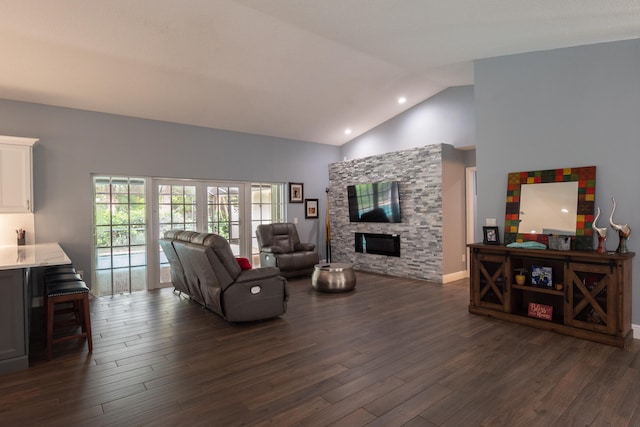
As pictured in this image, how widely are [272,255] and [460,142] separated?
4057mm

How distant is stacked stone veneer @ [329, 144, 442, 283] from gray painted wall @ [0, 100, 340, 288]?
2.25 m

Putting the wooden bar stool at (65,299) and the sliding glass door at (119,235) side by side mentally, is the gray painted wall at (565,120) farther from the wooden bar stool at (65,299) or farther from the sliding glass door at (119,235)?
the sliding glass door at (119,235)

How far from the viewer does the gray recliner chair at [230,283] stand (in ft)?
12.9

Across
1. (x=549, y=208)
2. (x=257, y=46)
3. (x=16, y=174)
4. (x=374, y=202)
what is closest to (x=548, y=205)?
(x=549, y=208)

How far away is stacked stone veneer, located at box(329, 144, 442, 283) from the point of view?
616 cm

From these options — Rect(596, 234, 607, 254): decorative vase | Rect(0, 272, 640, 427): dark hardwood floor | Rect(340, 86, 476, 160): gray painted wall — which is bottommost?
Rect(0, 272, 640, 427): dark hardwood floor

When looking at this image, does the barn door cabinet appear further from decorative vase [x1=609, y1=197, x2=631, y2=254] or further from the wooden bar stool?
the wooden bar stool

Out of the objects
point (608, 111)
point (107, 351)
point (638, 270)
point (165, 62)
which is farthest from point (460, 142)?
point (107, 351)

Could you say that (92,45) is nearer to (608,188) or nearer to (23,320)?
(23,320)

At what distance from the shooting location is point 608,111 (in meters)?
3.68

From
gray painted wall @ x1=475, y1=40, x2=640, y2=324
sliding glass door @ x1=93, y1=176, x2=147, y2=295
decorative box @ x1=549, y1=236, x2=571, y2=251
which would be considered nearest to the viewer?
gray painted wall @ x1=475, y1=40, x2=640, y2=324

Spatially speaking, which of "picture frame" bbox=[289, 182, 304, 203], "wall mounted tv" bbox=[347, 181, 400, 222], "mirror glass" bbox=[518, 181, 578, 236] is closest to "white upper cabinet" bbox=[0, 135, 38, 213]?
"picture frame" bbox=[289, 182, 304, 203]

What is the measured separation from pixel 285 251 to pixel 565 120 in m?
4.96

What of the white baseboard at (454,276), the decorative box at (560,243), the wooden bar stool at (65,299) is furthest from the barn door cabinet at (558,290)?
the wooden bar stool at (65,299)
